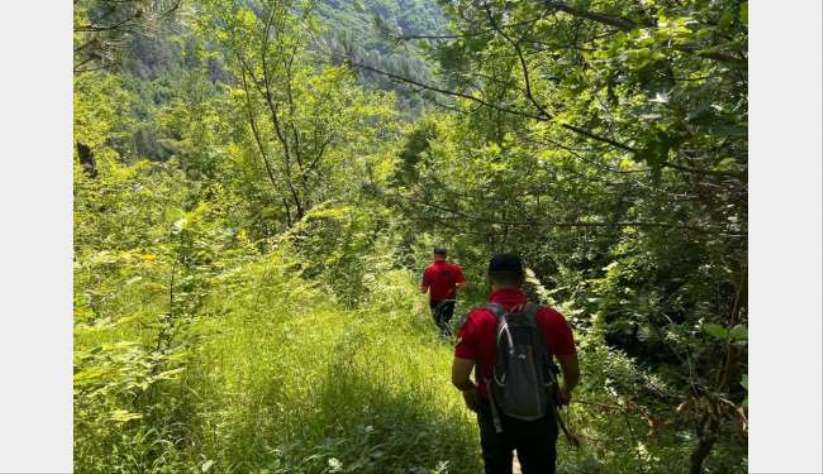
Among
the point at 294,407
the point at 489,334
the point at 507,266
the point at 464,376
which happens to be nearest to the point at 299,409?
the point at 294,407

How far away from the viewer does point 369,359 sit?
5961 millimetres

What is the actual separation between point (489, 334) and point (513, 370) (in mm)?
274

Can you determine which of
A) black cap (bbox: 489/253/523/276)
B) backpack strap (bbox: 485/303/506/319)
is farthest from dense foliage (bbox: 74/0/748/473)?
backpack strap (bbox: 485/303/506/319)

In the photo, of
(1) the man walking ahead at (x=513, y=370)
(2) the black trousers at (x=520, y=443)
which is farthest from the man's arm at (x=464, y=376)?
(2) the black trousers at (x=520, y=443)

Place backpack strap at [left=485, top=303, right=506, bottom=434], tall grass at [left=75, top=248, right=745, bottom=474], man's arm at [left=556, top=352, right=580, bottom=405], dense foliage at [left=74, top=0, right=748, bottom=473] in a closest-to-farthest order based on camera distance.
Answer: dense foliage at [left=74, top=0, right=748, bottom=473], backpack strap at [left=485, top=303, right=506, bottom=434], man's arm at [left=556, top=352, right=580, bottom=405], tall grass at [left=75, top=248, right=745, bottom=474]

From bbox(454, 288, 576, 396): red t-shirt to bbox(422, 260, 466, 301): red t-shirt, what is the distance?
592 centimetres

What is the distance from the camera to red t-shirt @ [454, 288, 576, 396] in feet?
11.3

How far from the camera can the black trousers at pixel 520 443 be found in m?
3.48

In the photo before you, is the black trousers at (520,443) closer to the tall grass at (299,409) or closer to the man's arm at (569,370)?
the man's arm at (569,370)

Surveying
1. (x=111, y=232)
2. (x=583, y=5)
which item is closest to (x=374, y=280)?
(x=111, y=232)

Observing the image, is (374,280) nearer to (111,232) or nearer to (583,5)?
(111,232)

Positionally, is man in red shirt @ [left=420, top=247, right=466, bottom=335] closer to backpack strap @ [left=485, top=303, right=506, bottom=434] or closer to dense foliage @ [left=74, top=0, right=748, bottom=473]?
dense foliage @ [left=74, top=0, right=748, bottom=473]

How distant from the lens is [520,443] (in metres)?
3.55

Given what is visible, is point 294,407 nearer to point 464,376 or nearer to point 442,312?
point 464,376
